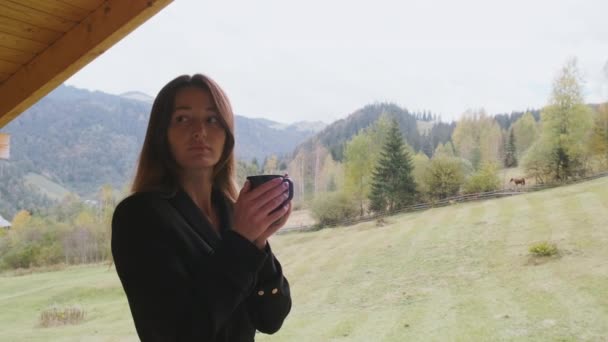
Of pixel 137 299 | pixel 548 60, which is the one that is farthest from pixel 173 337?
pixel 548 60

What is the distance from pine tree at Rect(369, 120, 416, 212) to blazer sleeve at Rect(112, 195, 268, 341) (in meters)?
3.26

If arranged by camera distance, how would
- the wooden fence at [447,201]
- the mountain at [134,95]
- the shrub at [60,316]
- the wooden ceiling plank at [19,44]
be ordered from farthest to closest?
1. the wooden fence at [447,201]
2. the shrub at [60,316]
3. the mountain at [134,95]
4. the wooden ceiling plank at [19,44]

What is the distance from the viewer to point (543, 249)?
2715mm

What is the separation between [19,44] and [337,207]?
2.91 meters

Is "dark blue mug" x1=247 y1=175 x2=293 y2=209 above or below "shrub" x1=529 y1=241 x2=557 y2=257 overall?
above

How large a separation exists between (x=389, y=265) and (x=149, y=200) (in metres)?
2.83

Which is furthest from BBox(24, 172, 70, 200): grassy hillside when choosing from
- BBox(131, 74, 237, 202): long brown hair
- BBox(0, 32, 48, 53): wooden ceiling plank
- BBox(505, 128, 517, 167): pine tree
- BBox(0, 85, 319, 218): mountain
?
BBox(505, 128, 517, 167): pine tree

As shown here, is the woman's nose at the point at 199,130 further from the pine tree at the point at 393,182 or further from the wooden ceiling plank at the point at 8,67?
the pine tree at the point at 393,182

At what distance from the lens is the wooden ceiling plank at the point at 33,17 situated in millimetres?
1194

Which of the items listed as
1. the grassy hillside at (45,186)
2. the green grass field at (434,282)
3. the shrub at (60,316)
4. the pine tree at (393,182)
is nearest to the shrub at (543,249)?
the green grass field at (434,282)

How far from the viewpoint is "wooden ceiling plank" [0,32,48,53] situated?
132cm

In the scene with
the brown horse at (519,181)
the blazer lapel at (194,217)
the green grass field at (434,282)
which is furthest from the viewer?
the brown horse at (519,181)

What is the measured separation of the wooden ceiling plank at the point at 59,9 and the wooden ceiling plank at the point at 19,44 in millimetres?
163

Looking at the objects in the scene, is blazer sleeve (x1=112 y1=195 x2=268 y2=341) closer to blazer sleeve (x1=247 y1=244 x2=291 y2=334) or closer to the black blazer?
the black blazer
